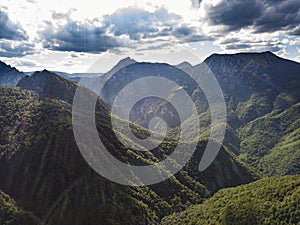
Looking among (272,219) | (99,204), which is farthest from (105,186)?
(272,219)

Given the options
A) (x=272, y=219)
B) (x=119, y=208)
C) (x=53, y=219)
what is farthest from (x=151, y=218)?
(x=272, y=219)

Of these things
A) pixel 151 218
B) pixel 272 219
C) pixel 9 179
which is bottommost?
pixel 151 218

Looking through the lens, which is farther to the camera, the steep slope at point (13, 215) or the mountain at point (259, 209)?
the steep slope at point (13, 215)

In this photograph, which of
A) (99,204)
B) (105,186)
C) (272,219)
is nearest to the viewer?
(272,219)

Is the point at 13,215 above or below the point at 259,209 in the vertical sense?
above

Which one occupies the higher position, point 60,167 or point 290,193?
point 60,167

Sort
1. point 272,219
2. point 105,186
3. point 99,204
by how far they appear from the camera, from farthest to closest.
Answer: point 105,186
point 99,204
point 272,219

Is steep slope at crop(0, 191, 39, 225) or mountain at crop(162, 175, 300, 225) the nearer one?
mountain at crop(162, 175, 300, 225)

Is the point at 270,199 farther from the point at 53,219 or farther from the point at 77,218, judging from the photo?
the point at 53,219

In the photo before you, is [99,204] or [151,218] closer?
[99,204]

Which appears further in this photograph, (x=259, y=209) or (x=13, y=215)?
(x=259, y=209)
